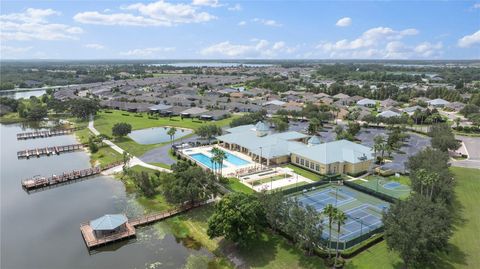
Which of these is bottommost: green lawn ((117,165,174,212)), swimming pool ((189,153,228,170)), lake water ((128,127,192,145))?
green lawn ((117,165,174,212))

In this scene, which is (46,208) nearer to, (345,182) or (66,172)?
(66,172)

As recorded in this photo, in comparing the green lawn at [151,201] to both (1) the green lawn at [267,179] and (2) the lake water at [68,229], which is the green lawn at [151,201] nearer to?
(2) the lake water at [68,229]

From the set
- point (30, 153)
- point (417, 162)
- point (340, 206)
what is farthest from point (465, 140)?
point (30, 153)

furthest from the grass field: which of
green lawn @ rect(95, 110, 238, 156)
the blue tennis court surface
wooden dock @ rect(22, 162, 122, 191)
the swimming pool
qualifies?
green lawn @ rect(95, 110, 238, 156)

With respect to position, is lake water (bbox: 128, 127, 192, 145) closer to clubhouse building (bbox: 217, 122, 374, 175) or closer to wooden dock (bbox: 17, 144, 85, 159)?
wooden dock (bbox: 17, 144, 85, 159)

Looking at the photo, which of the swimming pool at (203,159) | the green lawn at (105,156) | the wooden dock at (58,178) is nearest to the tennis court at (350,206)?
the swimming pool at (203,159)

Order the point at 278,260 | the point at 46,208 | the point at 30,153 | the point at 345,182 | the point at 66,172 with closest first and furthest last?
the point at 278,260, the point at 46,208, the point at 345,182, the point at 66,172, the point at 30,153

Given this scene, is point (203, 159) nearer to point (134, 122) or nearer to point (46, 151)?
point (46, 151)
